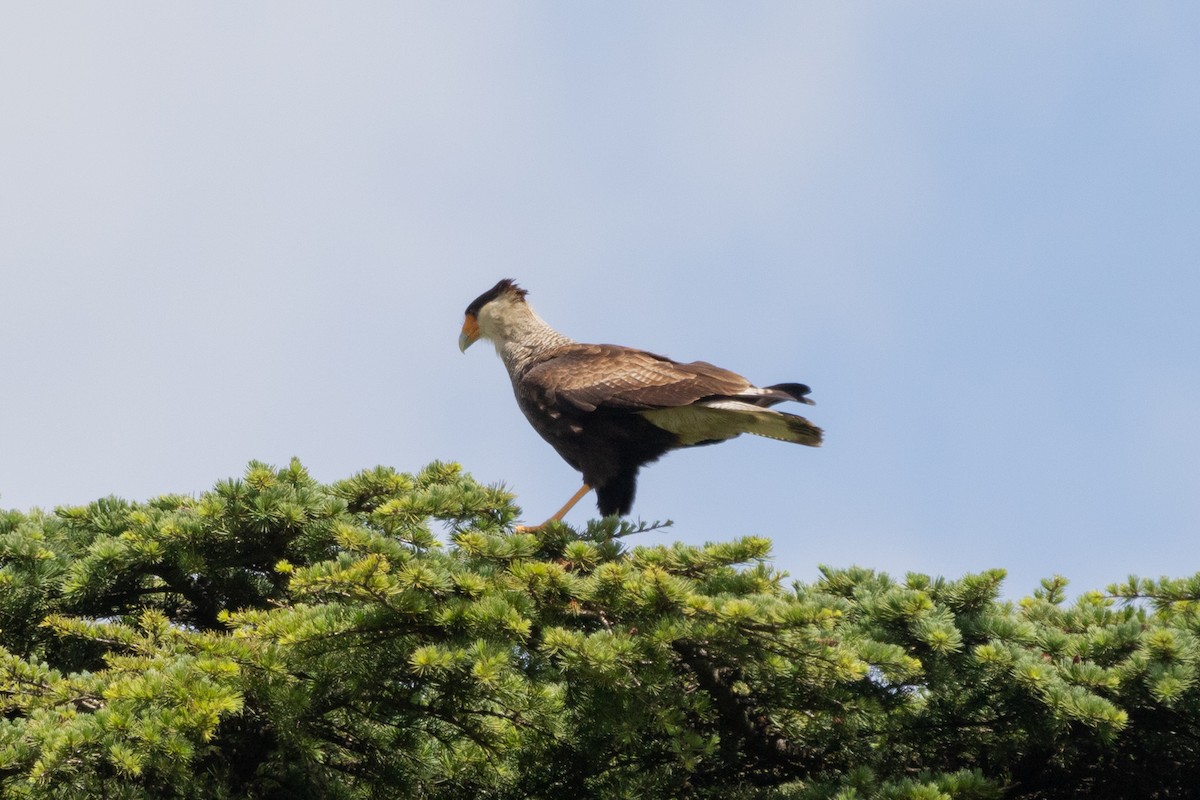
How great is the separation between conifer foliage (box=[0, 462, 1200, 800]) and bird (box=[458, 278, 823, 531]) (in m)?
1.94

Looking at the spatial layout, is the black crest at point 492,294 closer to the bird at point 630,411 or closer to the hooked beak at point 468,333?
the hooked beak at point 468,333

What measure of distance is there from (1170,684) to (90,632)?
3.74 meters

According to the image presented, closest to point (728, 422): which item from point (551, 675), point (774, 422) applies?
point (774, 422)

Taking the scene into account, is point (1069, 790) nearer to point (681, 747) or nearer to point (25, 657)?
point (681, 747)

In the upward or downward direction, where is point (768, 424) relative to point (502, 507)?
upward

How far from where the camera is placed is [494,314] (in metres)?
8.64

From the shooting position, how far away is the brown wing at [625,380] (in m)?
6.71

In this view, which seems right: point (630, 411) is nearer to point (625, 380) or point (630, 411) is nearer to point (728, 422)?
point (625, 380)

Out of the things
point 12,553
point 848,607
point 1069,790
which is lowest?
point 1069,790

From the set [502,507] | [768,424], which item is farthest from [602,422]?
[502,507]

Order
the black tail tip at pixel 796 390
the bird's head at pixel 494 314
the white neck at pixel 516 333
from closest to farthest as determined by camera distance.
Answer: the black tail tip at pixel 796 390 → the white neck at pixel 516 333 → the bird's head at pixel 494 314

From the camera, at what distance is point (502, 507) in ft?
16.4

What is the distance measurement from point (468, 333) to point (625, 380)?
7.37 ft

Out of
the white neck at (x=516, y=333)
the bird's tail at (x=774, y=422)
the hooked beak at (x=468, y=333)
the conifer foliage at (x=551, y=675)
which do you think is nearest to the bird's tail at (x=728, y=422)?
the bird's tail at (x=774, y=422)
